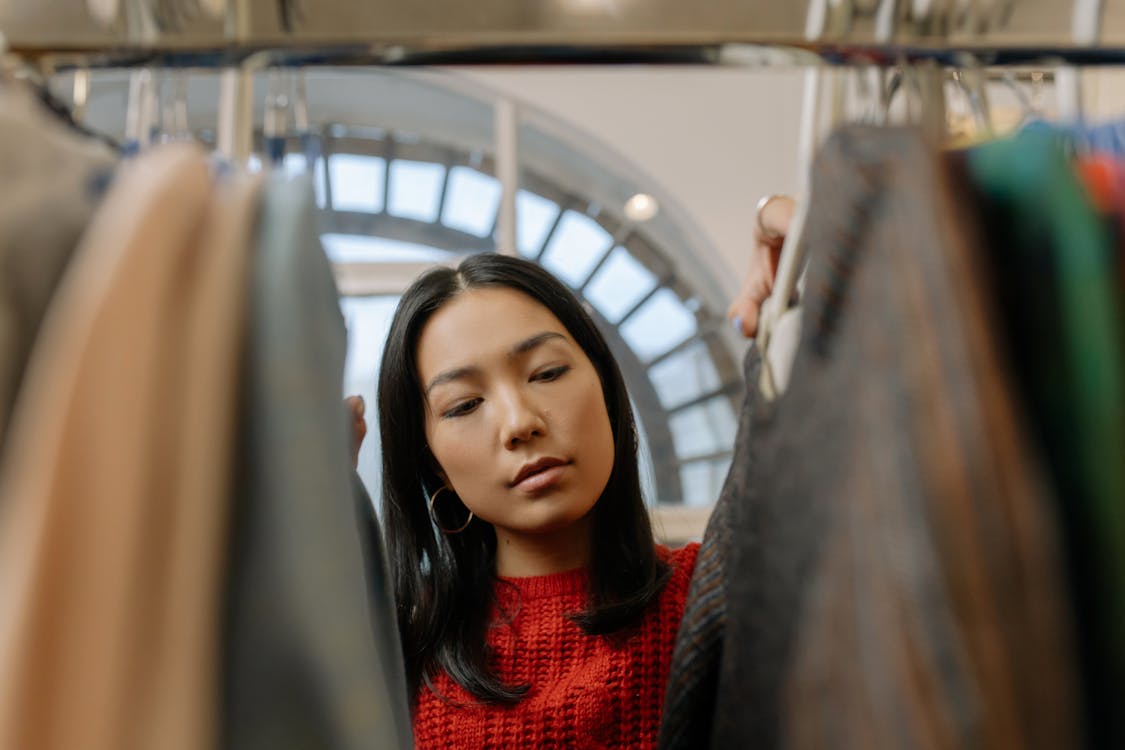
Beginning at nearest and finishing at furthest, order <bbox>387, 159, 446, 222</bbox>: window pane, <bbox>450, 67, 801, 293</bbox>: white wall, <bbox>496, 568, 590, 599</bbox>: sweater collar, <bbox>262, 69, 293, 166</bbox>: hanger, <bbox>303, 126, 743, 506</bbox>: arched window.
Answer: <bbox>262, 69, 293, 166</bbox>: hanger < <bbox>496, 568, 590, 599</bbox>: sweater collar < <bbox>450, 67, 801, 293</bbox>: white wall < <bbox>303, 126, 743, 506</bbox>: arched window < <bbox>387, 159, 446, 222</bbox>: window pane

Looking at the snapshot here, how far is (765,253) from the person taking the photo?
0.59 metres

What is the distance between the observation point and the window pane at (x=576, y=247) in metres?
3.32

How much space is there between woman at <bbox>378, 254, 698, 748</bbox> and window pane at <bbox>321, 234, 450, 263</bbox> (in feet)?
7.23

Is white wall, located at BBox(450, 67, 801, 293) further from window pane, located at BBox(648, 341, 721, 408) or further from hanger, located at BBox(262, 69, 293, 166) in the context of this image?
hanger, located at BBox(262, 69, 293, 166)

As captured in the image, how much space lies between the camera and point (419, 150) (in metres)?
3.39

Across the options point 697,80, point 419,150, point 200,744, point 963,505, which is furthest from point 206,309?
point 419,150

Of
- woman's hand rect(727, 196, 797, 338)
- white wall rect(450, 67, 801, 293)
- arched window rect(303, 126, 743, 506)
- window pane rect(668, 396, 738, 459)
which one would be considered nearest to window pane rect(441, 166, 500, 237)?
arched window rect(303, 126, 743, 506)

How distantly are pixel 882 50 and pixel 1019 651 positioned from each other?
311mm

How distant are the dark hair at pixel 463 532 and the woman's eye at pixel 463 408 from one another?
92 mm

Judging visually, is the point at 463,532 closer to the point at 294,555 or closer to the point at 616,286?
the point at 294,555

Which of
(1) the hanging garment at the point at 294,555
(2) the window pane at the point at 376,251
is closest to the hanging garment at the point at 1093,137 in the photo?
(1) the hanging garment at the point at 294,555

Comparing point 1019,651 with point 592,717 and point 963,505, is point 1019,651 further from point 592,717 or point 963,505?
point 592,717

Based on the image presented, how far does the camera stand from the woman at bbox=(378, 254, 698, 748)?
0.84m

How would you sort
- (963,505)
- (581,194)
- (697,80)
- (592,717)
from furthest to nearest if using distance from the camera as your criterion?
(581,194)
(697,80)
(592,717)
(963,505)
